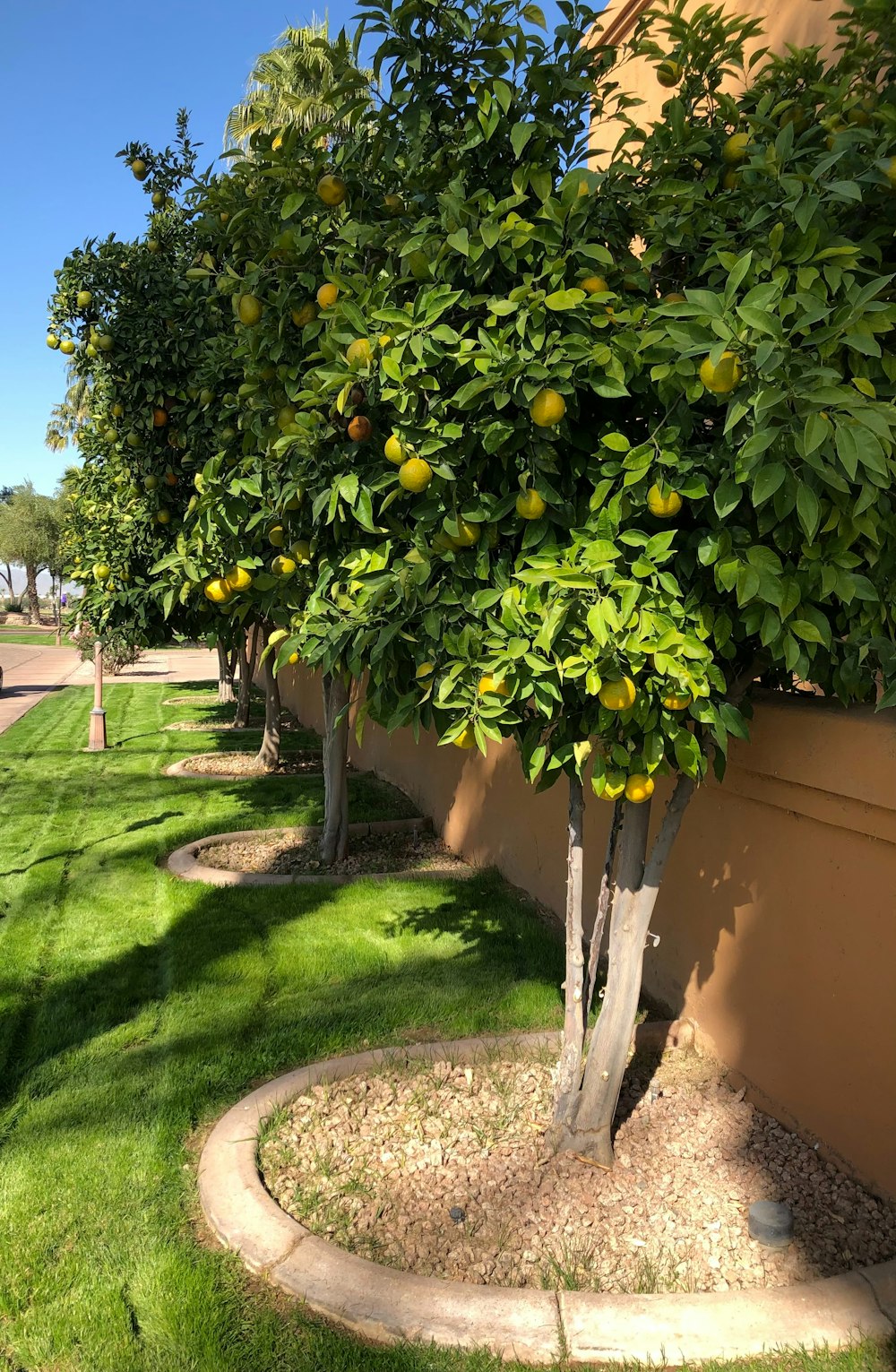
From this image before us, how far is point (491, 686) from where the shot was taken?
2.34 m

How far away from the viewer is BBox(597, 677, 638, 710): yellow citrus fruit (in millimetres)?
2191

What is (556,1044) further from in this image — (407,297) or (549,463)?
(407,297)

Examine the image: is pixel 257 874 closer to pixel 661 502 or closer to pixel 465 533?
pixel 465 533

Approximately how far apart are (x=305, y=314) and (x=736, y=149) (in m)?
1.26

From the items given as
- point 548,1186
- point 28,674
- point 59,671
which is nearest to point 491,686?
point 548,1186

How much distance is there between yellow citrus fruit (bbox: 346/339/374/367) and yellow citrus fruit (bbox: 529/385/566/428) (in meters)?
0.47

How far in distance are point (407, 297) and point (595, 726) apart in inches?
53.6

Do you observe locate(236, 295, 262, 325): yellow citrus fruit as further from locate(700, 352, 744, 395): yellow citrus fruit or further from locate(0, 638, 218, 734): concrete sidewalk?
locate(0, 638, 218, 734): concrete sidewalk

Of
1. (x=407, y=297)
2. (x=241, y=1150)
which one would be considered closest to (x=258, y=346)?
(x=407, y=297)

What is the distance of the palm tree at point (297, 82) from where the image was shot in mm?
2665

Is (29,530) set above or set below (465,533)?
above

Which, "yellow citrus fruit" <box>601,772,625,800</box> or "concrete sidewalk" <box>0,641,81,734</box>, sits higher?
"yellow citrus fruit" <box>601,772,625,800</box>

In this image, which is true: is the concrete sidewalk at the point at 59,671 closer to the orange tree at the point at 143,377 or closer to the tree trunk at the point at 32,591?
the orange tree at the point at 143,377

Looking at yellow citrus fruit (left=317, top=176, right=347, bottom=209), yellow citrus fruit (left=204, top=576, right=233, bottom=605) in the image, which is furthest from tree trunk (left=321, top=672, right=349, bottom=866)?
yellow citrus fruit (left=317, top=176, right=347, bottom=209)
